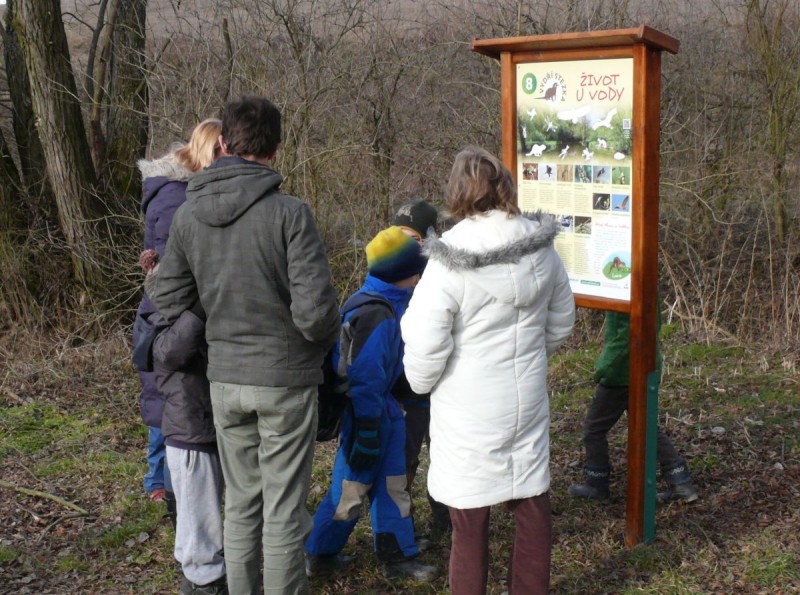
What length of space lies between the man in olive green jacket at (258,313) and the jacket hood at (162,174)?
1.56 ft

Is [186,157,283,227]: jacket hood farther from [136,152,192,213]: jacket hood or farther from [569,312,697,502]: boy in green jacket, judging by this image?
[569,312,697,502]: boy in green jacket

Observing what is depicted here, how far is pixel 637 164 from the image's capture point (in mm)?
3789

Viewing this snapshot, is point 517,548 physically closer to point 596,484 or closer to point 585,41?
point 596,484

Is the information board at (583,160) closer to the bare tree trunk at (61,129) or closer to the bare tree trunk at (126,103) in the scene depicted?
the bare tree trunk at (61,129)

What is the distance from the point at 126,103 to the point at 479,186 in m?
6.09

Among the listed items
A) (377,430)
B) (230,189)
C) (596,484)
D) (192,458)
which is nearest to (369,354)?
(377,430)

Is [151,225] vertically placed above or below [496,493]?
above

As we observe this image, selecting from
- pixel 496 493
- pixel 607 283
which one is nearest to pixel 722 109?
pixel 607 283

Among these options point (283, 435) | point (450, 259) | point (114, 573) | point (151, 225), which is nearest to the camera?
point (450, 259)

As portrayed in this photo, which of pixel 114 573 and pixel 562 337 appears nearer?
pixel 562 337

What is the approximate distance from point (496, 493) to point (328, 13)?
229 inches

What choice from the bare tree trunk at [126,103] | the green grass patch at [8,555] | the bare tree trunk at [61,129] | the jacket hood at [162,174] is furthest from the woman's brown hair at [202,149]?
the bare tree trunk at [126,103]

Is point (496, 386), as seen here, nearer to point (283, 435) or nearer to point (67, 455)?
point (283, 435)

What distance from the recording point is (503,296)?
309cm
